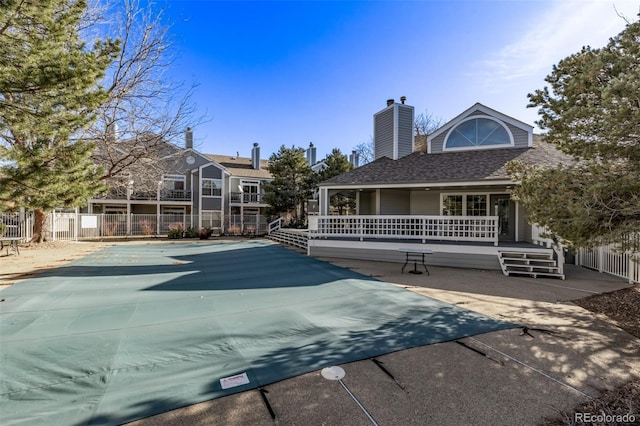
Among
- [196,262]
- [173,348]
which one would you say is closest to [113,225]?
[196,262]

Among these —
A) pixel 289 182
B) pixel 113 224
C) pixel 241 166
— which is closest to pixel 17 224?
pixel 113 224

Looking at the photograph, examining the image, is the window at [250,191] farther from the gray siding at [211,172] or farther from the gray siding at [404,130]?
the gray siding at [404,130]

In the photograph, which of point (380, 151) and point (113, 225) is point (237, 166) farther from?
point (380, 151)

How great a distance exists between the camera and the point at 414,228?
1190 cm

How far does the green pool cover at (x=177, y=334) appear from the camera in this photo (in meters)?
2.80

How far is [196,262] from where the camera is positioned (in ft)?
34.6

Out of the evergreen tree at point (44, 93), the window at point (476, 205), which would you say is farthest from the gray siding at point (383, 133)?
the evergreen tree at point (44, 93)

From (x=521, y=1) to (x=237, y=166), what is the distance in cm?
2845

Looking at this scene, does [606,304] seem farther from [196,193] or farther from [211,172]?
[196,193]

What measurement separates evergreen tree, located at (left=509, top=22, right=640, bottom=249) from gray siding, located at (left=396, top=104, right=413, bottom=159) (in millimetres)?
10375

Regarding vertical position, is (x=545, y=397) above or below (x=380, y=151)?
below

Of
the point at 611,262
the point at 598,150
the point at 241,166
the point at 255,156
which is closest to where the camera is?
the point at 598,150

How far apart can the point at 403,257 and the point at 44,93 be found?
1125cm

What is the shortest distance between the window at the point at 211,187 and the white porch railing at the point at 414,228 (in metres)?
16.3
